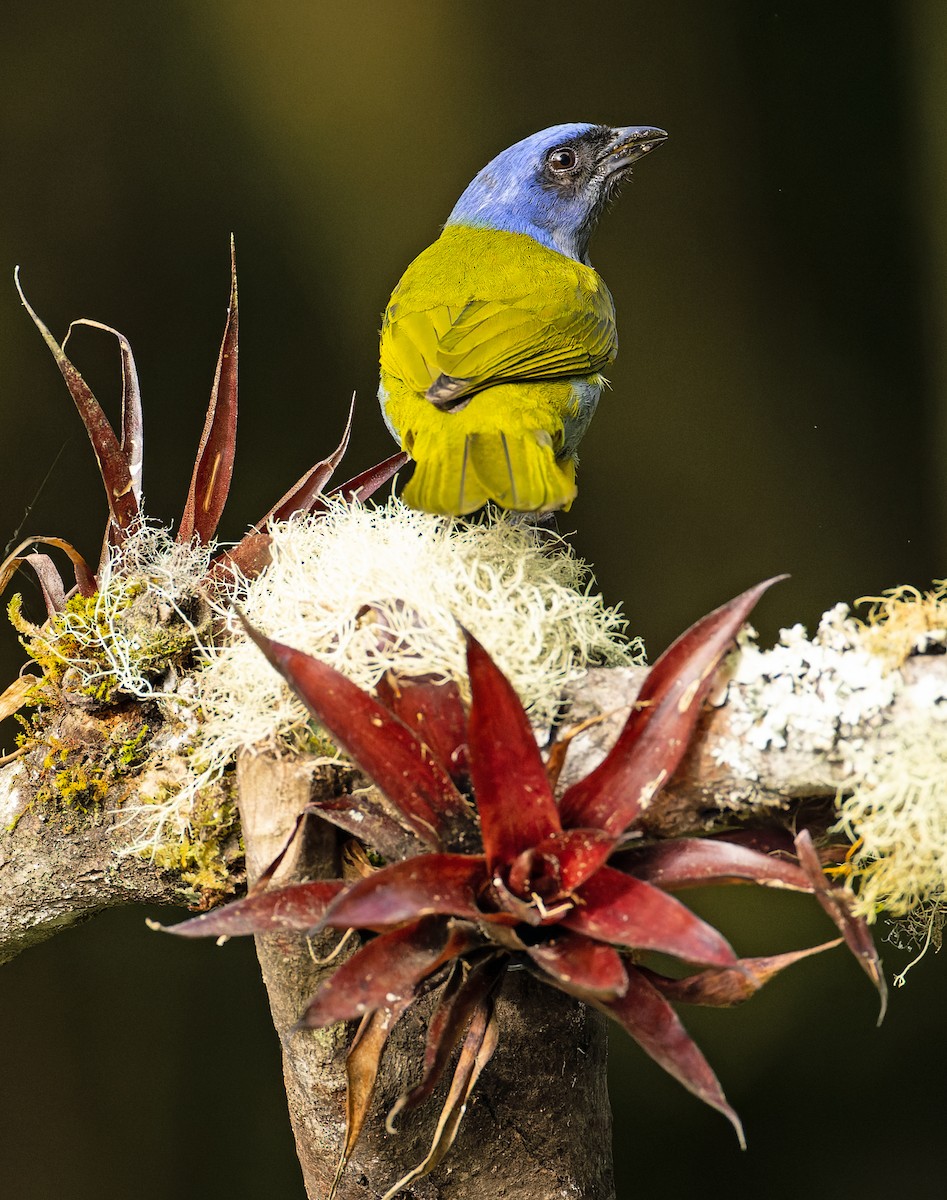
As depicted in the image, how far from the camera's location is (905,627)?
43.7 inches

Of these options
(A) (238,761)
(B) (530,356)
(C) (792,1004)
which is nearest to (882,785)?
(A) (238,761)

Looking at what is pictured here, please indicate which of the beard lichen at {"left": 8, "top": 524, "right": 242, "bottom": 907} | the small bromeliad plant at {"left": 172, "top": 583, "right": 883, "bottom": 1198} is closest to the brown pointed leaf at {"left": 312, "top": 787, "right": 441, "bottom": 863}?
the small bromeliad plant at {"left": 172, "top": 583, "right": 883, "bottom": 1198}

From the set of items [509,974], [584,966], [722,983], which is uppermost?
[584,966]

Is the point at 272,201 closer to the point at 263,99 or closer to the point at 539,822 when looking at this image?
the point at 263,99

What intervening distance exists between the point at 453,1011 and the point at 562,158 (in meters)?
1.62

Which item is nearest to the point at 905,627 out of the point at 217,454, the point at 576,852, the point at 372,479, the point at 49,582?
the point at 576,852

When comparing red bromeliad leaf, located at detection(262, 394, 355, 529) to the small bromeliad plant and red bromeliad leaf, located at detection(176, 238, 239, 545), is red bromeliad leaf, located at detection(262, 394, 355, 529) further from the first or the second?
the small bromeliad plant

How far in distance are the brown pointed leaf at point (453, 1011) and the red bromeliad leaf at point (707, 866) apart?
169 millimetres

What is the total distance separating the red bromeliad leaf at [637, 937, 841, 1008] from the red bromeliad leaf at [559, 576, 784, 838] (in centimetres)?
17

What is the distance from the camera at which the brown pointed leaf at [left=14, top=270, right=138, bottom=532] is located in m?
1.70

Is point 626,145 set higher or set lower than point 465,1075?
higher

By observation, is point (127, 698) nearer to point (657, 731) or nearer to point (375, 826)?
point (375, 826)

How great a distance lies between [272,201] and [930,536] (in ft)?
6.19

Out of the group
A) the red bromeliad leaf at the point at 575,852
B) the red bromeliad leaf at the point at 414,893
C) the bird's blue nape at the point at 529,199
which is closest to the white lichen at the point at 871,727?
the red bromeliad leaf at the point at 575,852
